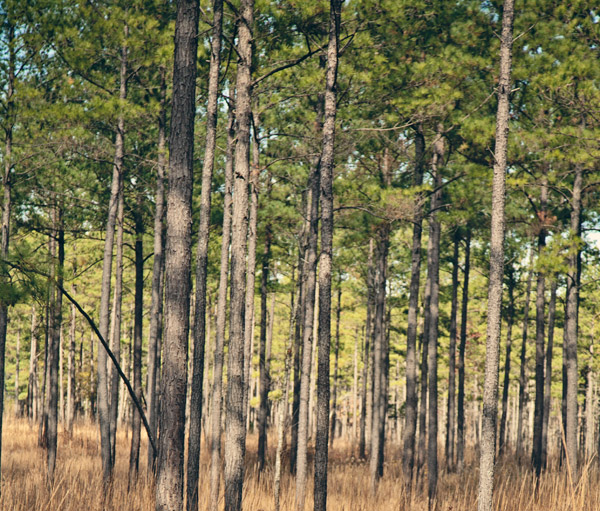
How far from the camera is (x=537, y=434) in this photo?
15836 millimetres

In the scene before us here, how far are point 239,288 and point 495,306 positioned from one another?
3.70 metres

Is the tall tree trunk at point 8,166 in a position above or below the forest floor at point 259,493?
above

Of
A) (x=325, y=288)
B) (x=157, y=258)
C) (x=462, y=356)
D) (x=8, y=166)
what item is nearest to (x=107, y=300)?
(x=157, y=258)

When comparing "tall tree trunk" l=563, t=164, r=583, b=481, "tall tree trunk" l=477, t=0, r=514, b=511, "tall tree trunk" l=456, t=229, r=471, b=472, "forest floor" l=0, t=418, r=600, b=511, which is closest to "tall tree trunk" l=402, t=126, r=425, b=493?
"forest floor" l=0, t=418, r=600, b=511

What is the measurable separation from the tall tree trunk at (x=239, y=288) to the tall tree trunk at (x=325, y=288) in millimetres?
1225

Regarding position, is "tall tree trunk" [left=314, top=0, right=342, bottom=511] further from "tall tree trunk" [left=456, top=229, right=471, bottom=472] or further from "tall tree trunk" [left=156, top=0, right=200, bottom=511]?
"tall tree trunk" [left=456, top=229, right=471, bottom=472]

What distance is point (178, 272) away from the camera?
4.98 metres

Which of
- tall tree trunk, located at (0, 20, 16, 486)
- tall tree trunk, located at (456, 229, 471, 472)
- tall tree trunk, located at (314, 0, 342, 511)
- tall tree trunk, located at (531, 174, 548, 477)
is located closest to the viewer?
tall tree trunk, located at (314, 0, 342, 511)

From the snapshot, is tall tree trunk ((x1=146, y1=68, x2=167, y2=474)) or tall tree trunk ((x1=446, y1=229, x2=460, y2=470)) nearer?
tall tree trunk ((x1=146, y1=68, x2=167, y2=474))

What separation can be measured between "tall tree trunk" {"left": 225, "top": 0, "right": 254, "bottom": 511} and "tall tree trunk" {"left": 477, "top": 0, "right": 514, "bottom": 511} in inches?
132

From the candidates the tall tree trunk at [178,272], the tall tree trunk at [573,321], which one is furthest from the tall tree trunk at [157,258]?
the tall tree trunk at [573,321]

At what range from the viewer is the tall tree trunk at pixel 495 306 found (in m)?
7.77

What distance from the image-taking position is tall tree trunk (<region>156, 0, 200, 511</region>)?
4797mm

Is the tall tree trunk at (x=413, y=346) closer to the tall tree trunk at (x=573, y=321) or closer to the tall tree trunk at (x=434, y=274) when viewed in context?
the tall tree trunk at (x=434, y=274)
